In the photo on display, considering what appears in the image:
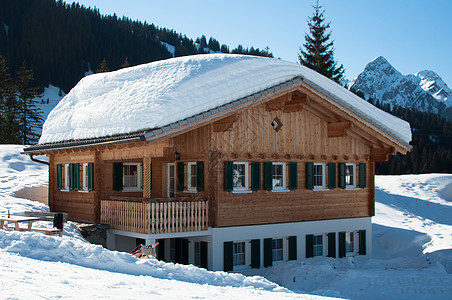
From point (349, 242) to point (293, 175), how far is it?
4.04 metres

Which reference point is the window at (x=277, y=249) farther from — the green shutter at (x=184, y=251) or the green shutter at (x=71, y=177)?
the green shutter at (x=71, y=177)

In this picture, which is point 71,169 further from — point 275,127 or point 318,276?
point 318,276

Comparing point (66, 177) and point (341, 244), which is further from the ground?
point (66, 177)

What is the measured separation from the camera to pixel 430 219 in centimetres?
3086

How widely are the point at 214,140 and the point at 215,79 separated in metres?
1.95

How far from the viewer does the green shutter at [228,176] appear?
17.2 metres

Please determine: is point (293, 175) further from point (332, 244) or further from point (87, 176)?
point (87, 176)

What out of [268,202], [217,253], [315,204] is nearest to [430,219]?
[315,204]

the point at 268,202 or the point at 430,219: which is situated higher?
the point at 268,202

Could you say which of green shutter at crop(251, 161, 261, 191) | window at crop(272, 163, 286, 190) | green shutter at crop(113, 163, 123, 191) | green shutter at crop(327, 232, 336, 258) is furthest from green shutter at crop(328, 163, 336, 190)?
green shutter at crop(113, 163, 123, 191)

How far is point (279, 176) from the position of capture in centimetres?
1900

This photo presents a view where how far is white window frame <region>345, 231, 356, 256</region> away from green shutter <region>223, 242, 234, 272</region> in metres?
5.59

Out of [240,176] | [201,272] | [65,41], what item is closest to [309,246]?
[240,176]

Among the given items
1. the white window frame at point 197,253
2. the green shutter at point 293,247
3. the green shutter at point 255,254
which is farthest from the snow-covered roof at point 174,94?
the green shutter at point 293,247
